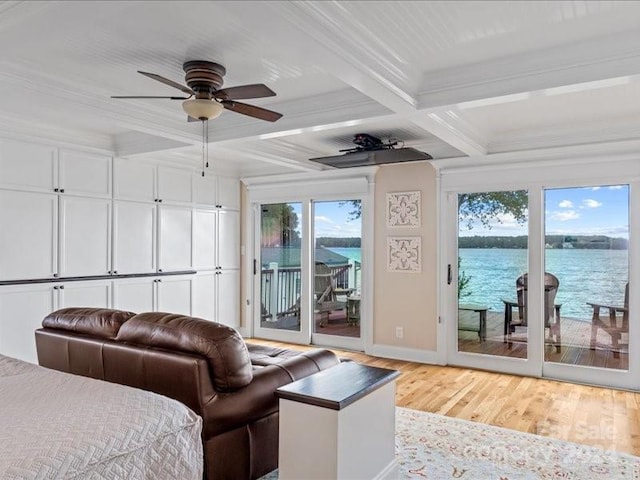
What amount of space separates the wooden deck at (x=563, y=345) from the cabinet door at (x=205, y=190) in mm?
3380

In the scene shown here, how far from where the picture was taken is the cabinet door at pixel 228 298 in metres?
6.39

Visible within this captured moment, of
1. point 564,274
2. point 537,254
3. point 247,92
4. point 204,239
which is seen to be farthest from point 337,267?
point 247,92

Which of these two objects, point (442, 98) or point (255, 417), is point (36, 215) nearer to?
point (255, 417)

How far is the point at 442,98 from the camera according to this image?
3.04 m

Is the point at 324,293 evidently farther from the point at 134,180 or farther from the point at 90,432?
the point at 90,432

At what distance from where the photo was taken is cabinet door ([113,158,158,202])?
5.09m

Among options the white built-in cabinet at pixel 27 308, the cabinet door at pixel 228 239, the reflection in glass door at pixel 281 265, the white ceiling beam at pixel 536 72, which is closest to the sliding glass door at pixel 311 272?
the reflection in glass door at pixel 281 265

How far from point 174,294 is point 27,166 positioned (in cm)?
210

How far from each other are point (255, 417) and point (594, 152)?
3.81 m

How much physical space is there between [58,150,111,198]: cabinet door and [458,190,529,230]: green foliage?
12.3 ft

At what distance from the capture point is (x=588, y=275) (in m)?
4.52

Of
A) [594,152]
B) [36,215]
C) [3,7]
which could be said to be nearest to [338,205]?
[594,152]

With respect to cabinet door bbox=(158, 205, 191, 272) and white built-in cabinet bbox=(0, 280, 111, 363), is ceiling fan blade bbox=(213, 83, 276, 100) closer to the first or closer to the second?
white built-in cabinet bbox=(0, 280, 111, 363)

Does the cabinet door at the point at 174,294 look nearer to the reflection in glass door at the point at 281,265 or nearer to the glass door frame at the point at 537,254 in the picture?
the reflection in glass door at the point at 281,265
